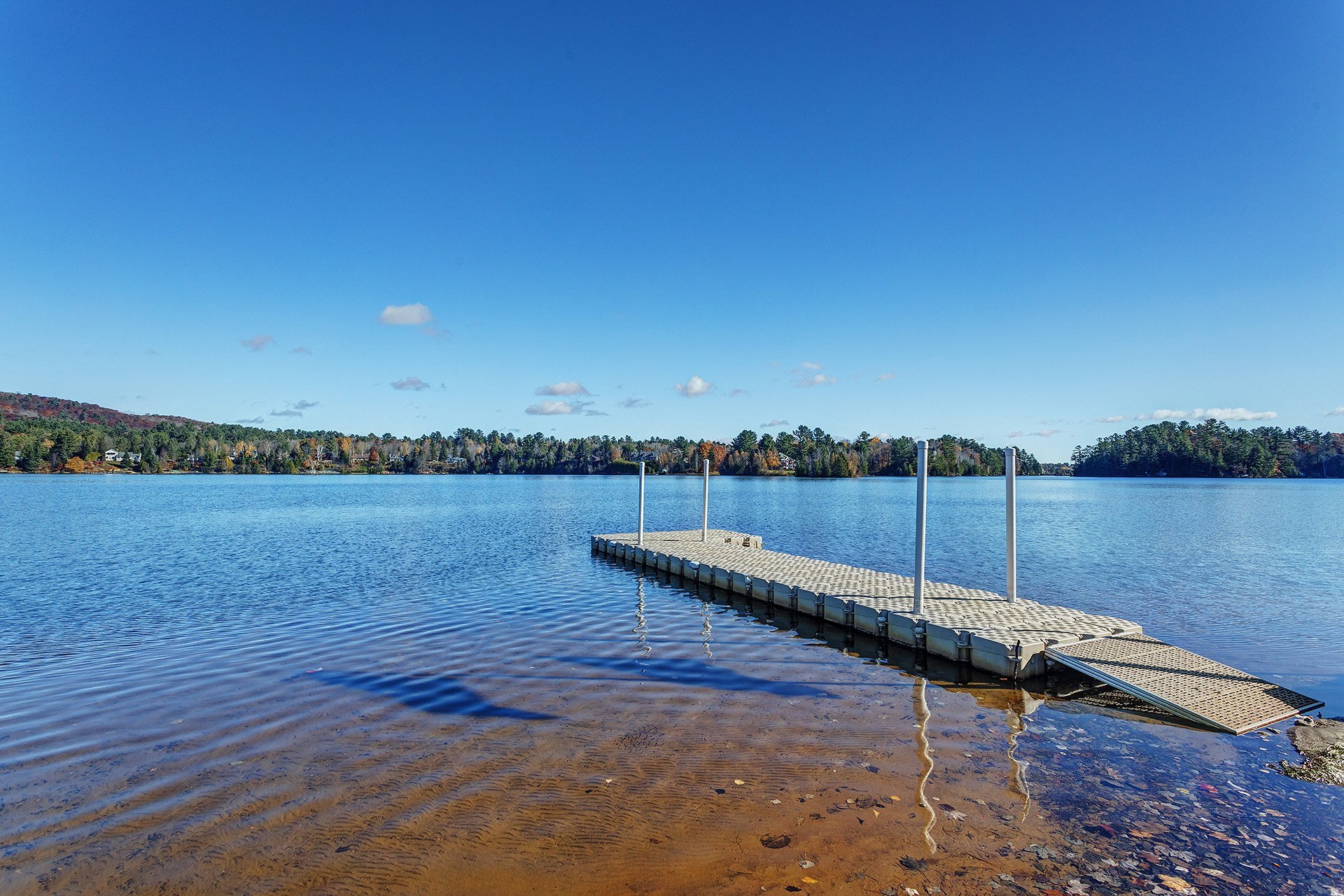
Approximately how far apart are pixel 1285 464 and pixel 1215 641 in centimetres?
16239

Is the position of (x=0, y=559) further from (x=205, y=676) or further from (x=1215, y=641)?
(x=1215, y=641)

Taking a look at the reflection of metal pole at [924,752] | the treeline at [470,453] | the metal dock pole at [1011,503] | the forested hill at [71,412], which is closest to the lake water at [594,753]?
the reflection of metal pole at [924,752]

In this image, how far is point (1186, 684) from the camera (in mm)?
7383

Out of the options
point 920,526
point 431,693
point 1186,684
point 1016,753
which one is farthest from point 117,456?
point 1186,684

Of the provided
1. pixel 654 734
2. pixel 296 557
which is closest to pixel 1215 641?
pixel 654 734

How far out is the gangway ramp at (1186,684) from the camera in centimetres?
674

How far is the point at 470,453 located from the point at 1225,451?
512 feet

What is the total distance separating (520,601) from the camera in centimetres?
1364

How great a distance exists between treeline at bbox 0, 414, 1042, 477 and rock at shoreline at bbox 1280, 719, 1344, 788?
115 meters

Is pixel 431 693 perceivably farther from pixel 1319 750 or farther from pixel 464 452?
pixel 464 452

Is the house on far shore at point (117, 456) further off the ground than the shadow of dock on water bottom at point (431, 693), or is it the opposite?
the house on far shore at point (117, 456)

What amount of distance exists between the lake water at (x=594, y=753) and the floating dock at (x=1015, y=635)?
36 cm

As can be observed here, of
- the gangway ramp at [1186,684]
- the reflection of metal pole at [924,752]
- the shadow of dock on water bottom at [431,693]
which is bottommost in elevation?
the shadow of dock on water bottom at [431,693]

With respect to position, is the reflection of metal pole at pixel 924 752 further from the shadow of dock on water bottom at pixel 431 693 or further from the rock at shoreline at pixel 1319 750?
the shadow of dock on water bottom at pixel 431 693
